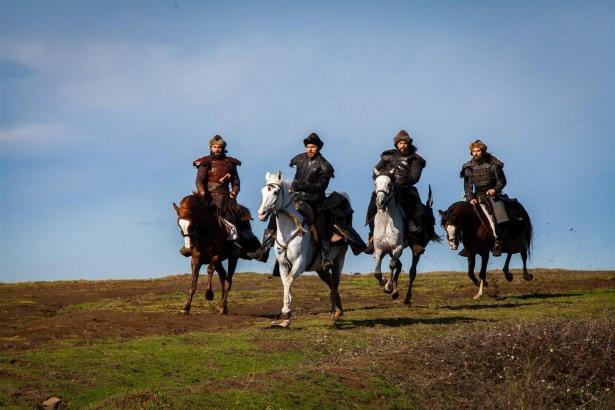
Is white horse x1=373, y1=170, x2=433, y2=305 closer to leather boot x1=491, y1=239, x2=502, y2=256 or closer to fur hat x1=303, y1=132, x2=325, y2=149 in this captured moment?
fur hat x1=303, y1=132, x2=325, y2=149

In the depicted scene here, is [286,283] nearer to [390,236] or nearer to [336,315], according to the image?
[336,315]

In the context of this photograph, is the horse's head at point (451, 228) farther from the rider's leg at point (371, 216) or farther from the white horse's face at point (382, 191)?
the white horse's face at point (382, 191)

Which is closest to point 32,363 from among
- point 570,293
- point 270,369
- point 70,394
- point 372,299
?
point 70,394

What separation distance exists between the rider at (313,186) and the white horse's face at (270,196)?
0.74 meters

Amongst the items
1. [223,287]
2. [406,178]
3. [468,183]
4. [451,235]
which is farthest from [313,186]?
[468,183]

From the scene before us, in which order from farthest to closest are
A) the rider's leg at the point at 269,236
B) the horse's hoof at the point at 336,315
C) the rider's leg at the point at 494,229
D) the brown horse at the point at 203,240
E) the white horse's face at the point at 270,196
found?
the rider's leg at the point at 494,229 < the brown horse at the point at 203,240 < the horse's hoof at the point at 336,315 < the rider's leg at the point at 269,236 < the white horse's face at the point at 270,196

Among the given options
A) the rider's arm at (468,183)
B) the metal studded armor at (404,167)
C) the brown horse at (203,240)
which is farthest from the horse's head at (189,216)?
the rider's arm at (468,183)

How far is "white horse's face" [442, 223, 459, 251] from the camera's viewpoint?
2578 centimetres

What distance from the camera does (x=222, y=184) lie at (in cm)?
2328

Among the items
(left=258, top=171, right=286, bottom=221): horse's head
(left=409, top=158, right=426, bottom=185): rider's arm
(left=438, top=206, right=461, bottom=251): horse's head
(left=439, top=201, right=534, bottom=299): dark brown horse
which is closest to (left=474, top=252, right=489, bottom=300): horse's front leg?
(left=439, top=201, right=534, bottom=299): dark brown horse

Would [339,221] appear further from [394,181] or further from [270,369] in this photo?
[270,369]

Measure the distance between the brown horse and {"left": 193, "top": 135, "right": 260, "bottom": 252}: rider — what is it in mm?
193

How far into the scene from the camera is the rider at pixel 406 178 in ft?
73.8

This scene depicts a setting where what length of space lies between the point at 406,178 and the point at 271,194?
18.8ft
